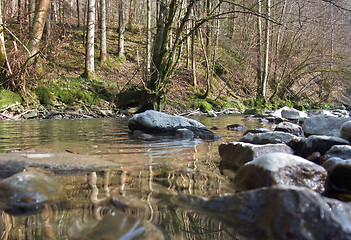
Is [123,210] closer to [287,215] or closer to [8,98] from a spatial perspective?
[287,215]

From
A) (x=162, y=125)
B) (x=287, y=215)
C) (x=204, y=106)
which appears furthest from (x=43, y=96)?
(x=287, y=215)

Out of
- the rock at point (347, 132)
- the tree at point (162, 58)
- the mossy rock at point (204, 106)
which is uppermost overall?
the tree at point (162, 58)

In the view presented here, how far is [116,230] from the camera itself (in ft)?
3.90

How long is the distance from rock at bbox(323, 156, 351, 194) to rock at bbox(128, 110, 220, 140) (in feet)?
10.2

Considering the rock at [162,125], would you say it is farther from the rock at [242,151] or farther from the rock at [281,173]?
the rock at [281,173]

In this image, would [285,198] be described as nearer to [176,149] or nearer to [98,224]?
[98,224]

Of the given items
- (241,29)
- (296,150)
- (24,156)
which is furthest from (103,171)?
(241,29)

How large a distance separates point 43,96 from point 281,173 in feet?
33.2

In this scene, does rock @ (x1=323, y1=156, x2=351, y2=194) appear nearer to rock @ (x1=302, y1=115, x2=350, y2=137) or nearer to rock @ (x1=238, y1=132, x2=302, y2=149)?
rock @ (x1=238, y1=132, x2=302, y2=149)

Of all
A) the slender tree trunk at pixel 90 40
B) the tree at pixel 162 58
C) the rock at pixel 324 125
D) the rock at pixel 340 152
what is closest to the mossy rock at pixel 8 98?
the slender tree trunk at pixel 90 40

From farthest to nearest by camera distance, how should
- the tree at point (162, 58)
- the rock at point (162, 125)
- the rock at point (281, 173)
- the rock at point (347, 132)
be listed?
the tree at point (162, 58), the rock at point (162, 125), the rock at point (347, 132), the rock at point (281, 173)

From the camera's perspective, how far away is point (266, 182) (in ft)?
6.14

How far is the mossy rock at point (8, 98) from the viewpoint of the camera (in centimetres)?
890

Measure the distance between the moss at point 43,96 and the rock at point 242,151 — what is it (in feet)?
29.0
